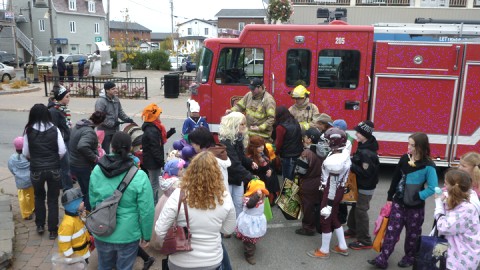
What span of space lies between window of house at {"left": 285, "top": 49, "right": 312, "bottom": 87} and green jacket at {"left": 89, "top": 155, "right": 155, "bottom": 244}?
494cm

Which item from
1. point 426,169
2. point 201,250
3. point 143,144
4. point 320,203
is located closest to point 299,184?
point 320,203

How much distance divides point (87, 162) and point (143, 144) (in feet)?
2.42

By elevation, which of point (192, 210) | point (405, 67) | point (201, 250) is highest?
point (405, 67)

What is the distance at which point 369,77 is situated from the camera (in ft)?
25.3

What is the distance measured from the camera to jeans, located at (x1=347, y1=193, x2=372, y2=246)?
5141 millimetres

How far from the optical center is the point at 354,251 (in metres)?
5.24

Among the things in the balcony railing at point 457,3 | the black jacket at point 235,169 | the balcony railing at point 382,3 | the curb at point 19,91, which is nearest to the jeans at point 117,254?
the black jacket at point 235,169

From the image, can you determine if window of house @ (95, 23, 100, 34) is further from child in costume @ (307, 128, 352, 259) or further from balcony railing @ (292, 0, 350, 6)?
child in costume @ (307, 128, 352, 259)

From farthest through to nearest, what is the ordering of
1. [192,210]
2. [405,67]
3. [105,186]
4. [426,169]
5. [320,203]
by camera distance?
[405,67]
[320,203]
[426,169]
[105,186]
[192,210]

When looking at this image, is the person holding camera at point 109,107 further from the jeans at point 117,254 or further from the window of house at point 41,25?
Result: the window of house at point 41,25

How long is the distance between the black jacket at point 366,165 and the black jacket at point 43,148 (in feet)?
11.9

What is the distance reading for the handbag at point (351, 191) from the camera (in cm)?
521

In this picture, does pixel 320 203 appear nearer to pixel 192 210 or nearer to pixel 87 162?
pixel 192 210

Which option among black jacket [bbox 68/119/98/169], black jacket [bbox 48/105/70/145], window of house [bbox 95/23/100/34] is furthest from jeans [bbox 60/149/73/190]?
window of house [bbox 95/23/100/34]
